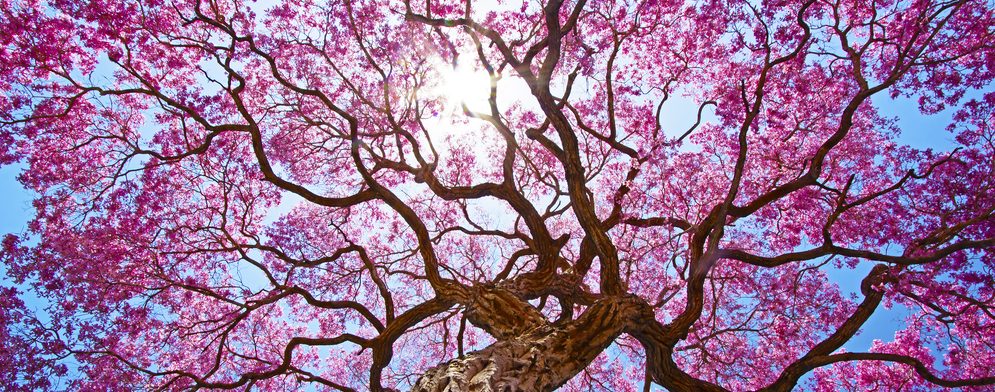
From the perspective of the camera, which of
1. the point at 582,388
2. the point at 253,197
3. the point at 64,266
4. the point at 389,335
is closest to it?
the point at 389,335

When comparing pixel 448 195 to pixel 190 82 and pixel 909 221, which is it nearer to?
pixel 190 82

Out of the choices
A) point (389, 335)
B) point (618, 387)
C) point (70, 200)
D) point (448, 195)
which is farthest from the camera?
point (618, 387)

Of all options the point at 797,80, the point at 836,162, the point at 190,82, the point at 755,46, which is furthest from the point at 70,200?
the point at 836,162

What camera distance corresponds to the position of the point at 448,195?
7.61 meters

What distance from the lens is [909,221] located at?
8.55 m

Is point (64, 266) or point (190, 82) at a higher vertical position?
point (190, 82)

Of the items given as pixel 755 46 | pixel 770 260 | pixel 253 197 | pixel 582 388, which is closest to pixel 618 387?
pixel 582 388

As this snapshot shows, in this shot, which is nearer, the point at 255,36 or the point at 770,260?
the point at 770,260

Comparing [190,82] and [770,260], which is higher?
[190,82]

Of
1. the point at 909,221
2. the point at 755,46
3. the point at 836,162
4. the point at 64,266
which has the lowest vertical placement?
the point at 64,266

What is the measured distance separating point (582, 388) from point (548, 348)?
743 centimetres

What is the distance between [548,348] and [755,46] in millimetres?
7087

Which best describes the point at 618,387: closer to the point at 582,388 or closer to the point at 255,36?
the point at 582,388

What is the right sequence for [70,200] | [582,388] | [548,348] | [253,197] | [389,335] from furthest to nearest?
[582,388] < [253,197] < [70,200] < [389,335] < [548,348]
